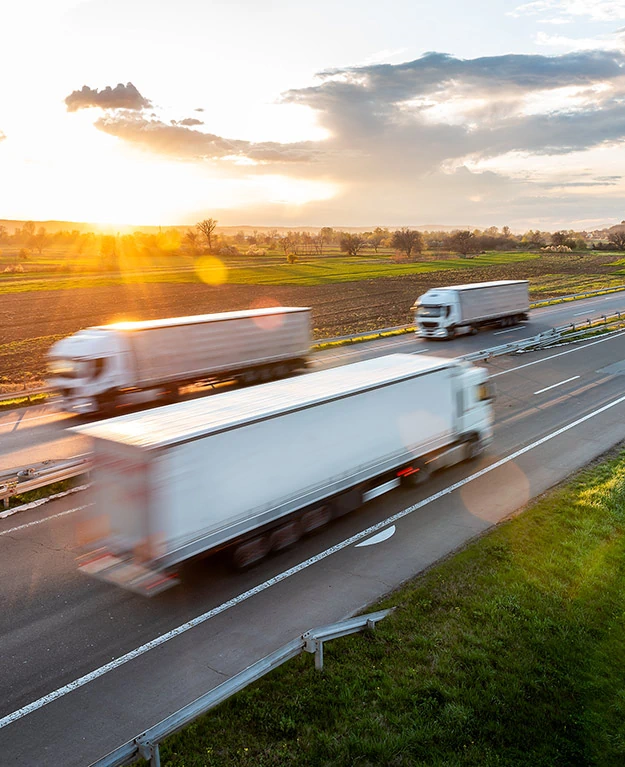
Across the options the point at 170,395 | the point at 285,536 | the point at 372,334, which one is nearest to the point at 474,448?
the point at 285,536

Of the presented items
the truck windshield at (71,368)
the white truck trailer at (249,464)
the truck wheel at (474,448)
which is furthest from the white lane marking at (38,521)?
the truck wheel at (474,448)

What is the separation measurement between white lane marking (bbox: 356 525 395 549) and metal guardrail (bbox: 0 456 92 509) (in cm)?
631

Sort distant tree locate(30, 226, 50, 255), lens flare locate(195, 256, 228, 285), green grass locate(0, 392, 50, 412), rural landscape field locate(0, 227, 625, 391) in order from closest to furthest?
1. green grass locate(0, 392, 50, 412)
2. rural landscape field locate(0, 227, 625, 391)
3. lens flare locate(195, 256, 228, 285)
4. distant tree locate(30, 226, 50, 255)

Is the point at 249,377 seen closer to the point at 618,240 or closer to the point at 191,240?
the point at 191,240

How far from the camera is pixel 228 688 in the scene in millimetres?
7762

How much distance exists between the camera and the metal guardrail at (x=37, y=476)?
1507cm

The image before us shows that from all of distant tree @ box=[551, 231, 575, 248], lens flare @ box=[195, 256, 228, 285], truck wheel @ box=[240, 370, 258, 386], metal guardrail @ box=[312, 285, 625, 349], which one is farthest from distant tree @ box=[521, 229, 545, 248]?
truck wheel @ box=[240, 370, 258, 386]

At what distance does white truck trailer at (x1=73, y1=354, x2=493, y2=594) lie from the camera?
9922 mm

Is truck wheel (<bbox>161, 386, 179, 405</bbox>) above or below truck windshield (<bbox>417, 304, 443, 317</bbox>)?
below

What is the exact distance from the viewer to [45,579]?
11.7 metres

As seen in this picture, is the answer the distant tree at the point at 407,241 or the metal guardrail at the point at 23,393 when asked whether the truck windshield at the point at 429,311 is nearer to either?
the metal guardrail at the point at 23,393

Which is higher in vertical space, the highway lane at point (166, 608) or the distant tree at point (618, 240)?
the distant tree at point (618, 240)

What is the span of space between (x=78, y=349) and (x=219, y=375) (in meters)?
5.66

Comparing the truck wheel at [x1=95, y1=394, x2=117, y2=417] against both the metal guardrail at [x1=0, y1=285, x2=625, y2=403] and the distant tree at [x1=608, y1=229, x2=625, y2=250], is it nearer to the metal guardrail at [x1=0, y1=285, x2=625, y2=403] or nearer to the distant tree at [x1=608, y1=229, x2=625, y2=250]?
the metal guardrail at [x1=0, y1=285, x2=625, y2=403]
